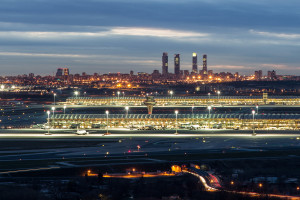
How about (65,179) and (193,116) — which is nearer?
(65,179)

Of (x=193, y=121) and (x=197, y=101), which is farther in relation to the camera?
(x=197, y=101)

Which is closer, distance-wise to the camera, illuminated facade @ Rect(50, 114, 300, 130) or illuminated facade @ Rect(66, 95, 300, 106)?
illuminated facade @ Rect(50, 114, 300, 130)

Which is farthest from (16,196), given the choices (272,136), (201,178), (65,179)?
(272,136)

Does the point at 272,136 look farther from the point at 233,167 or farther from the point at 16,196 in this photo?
the point at 16,196

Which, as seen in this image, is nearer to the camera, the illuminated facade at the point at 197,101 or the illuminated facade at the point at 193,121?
the illuminated facade at the point at 193,121

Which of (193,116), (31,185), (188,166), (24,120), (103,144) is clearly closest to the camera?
(31,185)

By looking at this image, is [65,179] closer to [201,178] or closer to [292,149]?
[201,178]

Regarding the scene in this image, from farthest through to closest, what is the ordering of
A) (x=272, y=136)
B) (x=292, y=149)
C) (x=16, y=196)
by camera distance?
(x=272, y=136) → (x=292, y=149) → (x=16, y=196)

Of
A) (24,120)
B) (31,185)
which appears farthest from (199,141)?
(24,120)

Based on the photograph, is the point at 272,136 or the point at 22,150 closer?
the point at 22,150
